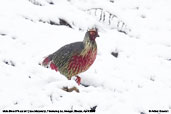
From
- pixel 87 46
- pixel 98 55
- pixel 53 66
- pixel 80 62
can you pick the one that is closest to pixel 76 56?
pixel 80 62

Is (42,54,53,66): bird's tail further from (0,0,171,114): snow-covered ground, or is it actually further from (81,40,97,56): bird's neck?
(81,40,97,56): bird's neck

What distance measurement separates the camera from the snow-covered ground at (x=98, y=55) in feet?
13.6

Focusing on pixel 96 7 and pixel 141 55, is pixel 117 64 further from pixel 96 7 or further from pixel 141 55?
pixel 96 7

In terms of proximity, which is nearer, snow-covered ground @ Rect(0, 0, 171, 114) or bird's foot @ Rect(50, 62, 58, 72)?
snow-covered ground @ Rect(0, 0, 171, 114)

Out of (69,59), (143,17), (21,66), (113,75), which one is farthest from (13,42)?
(143,17)

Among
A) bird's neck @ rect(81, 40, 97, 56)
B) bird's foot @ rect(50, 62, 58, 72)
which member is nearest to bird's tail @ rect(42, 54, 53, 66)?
bird's foot @ rect(50, 62, 58, 72)

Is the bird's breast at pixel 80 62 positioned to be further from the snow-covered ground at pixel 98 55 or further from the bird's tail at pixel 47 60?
the bird's tail at pixel 47 60

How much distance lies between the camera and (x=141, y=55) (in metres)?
6.33

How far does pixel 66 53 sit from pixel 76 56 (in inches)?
6.2

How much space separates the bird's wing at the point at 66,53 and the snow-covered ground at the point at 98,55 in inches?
6.7

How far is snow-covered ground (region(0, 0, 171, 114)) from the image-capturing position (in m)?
4.14

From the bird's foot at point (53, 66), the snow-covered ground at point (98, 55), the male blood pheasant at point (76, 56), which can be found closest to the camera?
the snow-covered ground at point (98, 55)

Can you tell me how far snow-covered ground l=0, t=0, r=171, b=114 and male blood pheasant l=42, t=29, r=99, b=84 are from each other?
0.17 metres

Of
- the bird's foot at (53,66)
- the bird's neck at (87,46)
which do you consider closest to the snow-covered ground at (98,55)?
the bird's foot at (53,66)
